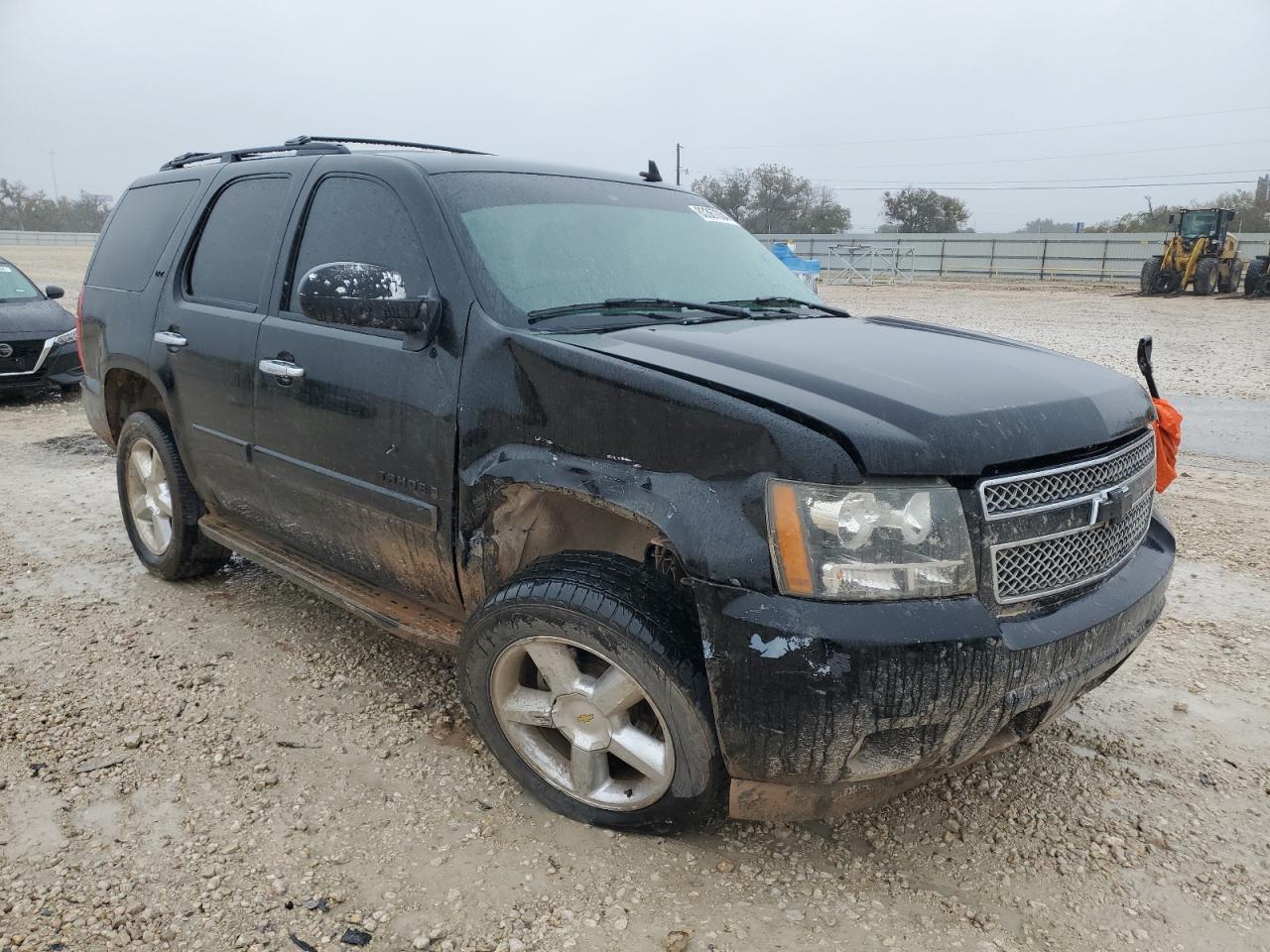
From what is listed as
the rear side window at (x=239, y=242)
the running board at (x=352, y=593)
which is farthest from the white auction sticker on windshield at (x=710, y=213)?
the running board at (x=352, y=593)

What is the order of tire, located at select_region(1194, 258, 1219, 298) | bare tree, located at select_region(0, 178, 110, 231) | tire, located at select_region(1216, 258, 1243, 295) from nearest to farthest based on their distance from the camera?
tire, located at select_region(1194, 258, 1219, 298)
tire, located at select_region(1216, 258, 1243, 295)
bare tree, located at select_region(0, 178, 110, 231)

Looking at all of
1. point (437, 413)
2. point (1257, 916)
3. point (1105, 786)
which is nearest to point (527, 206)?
point (437, 413)

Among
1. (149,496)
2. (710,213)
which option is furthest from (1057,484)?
(149,496)

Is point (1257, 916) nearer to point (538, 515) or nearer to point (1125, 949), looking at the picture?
point (1125, 949)

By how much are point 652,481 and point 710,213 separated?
186 cm

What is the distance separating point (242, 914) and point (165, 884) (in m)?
0.26

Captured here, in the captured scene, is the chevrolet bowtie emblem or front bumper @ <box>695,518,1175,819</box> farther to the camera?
the chevrolet bowtie emblem

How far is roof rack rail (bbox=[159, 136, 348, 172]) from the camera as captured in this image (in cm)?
350

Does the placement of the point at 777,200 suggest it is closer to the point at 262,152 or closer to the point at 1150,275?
the point at 1150,275

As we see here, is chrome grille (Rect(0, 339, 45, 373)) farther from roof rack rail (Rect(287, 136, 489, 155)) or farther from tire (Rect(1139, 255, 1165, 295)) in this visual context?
tire (Rect(1139, 255, 1165, 295))

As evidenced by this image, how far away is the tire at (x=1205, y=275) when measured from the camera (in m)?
24.5

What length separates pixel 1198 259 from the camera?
24.9m

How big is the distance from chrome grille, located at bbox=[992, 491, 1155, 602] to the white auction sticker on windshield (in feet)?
6.41

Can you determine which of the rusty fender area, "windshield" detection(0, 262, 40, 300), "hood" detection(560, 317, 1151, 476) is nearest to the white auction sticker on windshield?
"hood" detection(560, 317, 1151, 476)
